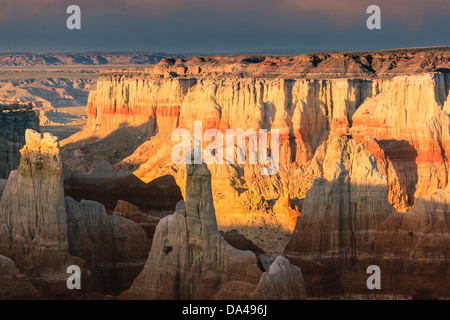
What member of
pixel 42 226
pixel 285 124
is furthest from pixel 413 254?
pixel 285 124

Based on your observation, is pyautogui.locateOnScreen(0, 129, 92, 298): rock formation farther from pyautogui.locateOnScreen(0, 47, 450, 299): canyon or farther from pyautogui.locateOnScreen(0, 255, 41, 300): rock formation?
pyautogui.locateOnScreen(0, 255, 41, 300): rock formation

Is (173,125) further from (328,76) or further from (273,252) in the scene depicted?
(273,252)

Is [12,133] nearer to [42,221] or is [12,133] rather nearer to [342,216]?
[42,221]

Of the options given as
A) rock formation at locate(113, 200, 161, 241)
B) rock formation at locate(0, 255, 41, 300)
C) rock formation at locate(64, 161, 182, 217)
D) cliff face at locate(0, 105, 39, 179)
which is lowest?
rock formation at locate(0, 255, 41, 300)

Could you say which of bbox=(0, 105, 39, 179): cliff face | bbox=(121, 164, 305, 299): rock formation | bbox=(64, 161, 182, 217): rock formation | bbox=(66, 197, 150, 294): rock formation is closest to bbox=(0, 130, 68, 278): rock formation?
bbox=(66, 197, 150, 294): rock formation

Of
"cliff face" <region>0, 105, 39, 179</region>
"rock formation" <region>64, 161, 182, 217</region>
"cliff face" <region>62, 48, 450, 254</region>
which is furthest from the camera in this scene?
"cliff face" <region>62, 48, 450, 254</region>

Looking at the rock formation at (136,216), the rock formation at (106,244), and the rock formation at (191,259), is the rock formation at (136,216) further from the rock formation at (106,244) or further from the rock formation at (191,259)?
the rock formation at (191,259)

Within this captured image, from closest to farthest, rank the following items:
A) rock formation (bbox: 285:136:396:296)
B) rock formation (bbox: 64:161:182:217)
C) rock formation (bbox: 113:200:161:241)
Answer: rock formation (bbox: 285:136:396:296), rock formation (bbox: 113:200:161:241), rock formation (bbox: 64:161:182:217)

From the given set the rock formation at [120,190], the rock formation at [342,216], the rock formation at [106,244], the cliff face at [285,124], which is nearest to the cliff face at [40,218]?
the rock formation at [106,244]
